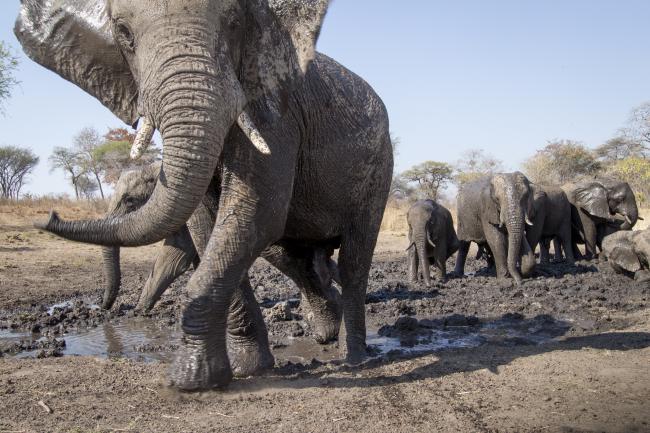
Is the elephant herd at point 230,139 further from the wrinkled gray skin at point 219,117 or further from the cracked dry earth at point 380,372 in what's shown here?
the cracked dry earth at point 380,372

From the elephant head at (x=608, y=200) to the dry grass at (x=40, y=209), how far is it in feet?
50.7

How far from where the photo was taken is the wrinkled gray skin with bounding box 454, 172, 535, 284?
12797 millimetres

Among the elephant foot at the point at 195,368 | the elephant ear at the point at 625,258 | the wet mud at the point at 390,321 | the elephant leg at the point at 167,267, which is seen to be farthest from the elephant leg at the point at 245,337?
the elephant ear at the point at 625,258

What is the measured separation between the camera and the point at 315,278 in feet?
21.1

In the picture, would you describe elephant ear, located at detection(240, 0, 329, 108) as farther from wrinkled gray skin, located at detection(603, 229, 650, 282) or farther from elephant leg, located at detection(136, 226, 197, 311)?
wrinkled gray skin, located at detection(603, 229, 650, 282)

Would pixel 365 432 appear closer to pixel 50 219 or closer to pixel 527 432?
pixel 527 432

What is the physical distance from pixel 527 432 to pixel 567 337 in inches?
142

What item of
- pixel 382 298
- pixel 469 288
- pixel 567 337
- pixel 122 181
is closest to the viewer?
pixel 567 337

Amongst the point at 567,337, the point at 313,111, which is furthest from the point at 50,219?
the point at 567,337

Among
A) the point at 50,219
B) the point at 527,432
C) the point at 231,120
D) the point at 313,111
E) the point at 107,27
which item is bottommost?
the point at 527,432

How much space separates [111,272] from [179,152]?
18.4 ft

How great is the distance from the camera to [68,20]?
164 inches

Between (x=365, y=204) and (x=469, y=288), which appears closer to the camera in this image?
(x=365, y=204)

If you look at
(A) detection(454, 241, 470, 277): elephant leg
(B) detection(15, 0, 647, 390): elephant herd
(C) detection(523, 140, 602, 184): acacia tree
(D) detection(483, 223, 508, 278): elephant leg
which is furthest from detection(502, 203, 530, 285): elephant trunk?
(C) detection(523, 140, 602, 184): acacia tree
